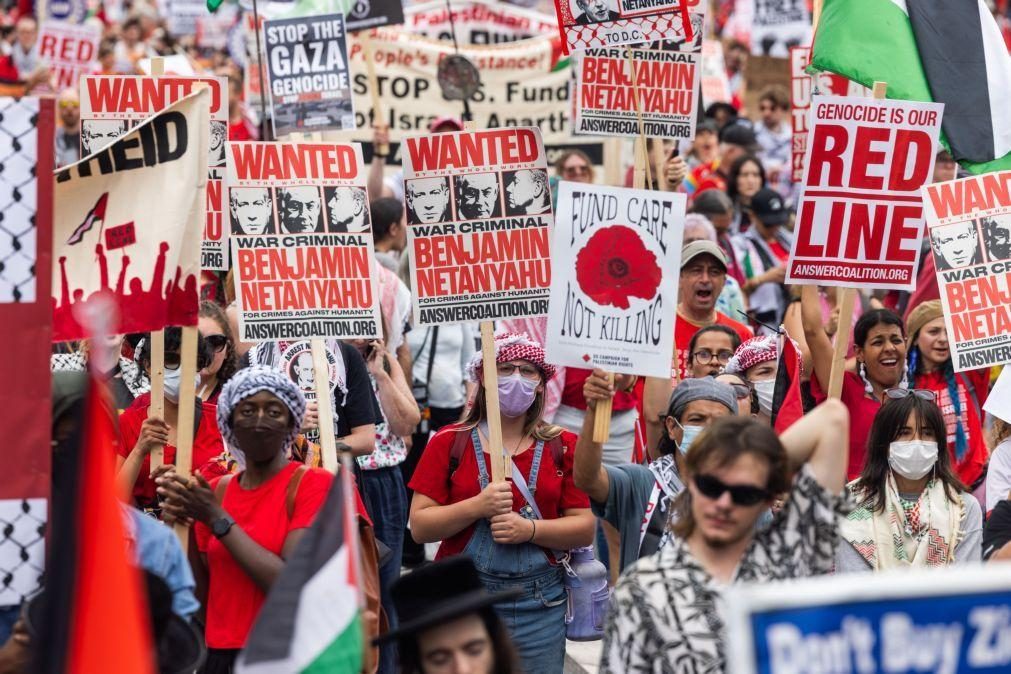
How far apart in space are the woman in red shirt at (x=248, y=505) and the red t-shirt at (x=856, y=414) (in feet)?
8.78

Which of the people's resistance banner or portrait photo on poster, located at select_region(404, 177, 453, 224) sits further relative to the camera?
portrait photo on poster, located at select_region(404, 177, 453, 224)

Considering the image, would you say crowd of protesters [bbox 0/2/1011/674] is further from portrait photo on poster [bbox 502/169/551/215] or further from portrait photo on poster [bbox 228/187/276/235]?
portrait photo on poster [bbox 228/187/276/235]

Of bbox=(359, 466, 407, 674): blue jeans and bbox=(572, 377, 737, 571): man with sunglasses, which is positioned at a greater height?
bbox=(572, 377, 737, 571): man with sunglasses

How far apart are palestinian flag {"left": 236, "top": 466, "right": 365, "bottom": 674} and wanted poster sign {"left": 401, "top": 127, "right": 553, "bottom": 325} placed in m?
3.00

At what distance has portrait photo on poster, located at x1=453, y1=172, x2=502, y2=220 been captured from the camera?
6984 millimetres

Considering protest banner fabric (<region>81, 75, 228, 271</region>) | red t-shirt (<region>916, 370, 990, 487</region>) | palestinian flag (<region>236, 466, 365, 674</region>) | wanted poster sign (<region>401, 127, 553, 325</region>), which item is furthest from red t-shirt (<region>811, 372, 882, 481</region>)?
palestinian flag (<region>236, 466, 365, 674</region>)

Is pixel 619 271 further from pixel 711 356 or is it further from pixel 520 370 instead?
pixel 711 356

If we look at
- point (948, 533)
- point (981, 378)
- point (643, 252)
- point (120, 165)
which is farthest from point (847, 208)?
point (120, 165)

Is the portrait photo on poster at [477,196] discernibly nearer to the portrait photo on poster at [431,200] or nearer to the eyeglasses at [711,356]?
the portrait photo on poster at [431,200]

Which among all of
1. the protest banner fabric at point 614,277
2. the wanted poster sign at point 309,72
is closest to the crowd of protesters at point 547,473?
the protest banner fabric at point 614,277

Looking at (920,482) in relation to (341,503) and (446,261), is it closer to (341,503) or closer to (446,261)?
(446,261)

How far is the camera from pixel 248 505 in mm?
5547

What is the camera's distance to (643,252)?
639 centimetres

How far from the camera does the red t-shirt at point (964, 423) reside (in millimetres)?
7980
